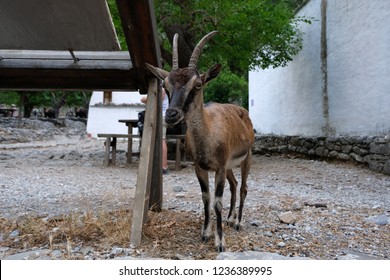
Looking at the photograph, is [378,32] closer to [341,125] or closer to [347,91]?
[347,91]

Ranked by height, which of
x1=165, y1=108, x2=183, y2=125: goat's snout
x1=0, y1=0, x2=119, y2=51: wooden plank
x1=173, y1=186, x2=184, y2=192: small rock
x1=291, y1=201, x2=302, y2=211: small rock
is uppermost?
x1=0, y1=0, x2=119, y2=51: wooden plank

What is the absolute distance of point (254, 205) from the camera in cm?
507

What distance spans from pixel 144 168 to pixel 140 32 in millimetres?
1220

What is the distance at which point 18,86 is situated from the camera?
162 inches

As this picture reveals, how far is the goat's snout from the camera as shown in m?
3.00

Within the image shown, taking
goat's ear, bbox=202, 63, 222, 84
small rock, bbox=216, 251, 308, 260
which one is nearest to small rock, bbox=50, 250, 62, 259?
small rock, bbox=216, 251, 308, 260

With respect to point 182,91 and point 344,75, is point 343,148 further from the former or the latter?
point 182,91

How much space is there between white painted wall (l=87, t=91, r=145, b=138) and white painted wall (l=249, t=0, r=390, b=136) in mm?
8795

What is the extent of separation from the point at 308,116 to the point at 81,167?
280 inches

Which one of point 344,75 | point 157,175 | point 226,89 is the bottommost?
point 157,175

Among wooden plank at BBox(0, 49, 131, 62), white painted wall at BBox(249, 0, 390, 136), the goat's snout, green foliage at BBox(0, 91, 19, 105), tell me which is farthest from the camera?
green foliage at BBox(0, 91, 19, 105)

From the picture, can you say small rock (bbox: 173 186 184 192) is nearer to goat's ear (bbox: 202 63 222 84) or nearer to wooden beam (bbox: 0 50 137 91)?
wooden beam (bbox: 0 50 137 91)

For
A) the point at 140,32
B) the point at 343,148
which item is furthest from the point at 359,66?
the point at 140,32
